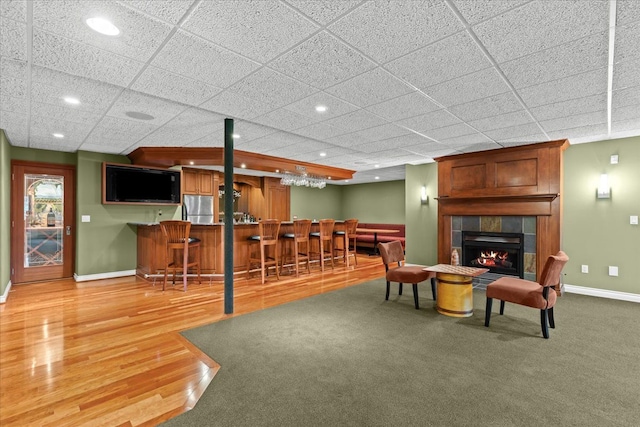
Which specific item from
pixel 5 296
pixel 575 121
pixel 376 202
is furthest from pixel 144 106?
pixel 376 202

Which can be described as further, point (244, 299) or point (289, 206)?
point (289, 206)

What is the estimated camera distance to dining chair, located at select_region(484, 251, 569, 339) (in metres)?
3.10

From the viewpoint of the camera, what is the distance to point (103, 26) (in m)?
1.95

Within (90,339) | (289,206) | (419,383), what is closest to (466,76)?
(419,383)

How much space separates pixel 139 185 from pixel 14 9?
194 inches

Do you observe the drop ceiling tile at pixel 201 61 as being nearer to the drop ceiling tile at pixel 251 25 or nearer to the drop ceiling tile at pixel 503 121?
the drop ceiling tile at pixel 251 25

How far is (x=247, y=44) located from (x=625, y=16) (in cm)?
236

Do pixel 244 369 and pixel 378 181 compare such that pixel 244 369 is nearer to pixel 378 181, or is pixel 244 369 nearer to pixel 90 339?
pixel 90 339

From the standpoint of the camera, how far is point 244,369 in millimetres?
2455

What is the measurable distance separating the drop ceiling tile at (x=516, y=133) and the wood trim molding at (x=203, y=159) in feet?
13.3

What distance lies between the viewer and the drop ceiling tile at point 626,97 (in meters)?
2.93

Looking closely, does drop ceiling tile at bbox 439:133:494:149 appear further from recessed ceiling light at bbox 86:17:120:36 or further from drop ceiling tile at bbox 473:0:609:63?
recessed ceiling light at bbox 86:17:120:36

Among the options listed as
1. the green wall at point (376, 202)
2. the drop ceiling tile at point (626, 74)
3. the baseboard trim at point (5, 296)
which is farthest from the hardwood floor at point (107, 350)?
the green wall at point (376, 202)

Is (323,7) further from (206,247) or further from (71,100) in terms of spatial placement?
(206,247)
